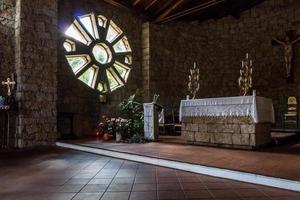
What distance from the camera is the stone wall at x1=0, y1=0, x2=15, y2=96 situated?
6.43m

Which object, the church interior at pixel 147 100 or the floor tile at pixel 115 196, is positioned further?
the church interior at pixel 147 100

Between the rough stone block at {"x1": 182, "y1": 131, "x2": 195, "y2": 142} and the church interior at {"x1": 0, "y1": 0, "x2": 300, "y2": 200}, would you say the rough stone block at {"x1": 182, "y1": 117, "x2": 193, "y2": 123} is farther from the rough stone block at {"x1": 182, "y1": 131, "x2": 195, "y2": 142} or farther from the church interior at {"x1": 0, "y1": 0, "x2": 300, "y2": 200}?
the rough stone block at {"x1": 182, "y1": 131, "x2": 195, "y2": 142}

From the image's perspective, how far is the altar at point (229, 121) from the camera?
4922mm

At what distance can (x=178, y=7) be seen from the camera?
9.34m

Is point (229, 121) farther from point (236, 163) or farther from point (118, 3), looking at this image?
point (118, 3)

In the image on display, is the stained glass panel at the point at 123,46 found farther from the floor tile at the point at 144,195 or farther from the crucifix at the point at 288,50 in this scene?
the floor tile at the point at 144,195

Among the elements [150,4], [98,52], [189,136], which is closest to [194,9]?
[150,4]

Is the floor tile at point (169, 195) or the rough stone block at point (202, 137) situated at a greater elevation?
the rough stone block at point (202, 137)

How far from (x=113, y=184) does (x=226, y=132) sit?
281cm

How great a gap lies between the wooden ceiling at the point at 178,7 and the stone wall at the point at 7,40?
2.98m

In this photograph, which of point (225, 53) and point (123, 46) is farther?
point (225, 53)

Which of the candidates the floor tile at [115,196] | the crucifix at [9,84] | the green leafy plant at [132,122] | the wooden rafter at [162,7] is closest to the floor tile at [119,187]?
the floor tile at [115,196]

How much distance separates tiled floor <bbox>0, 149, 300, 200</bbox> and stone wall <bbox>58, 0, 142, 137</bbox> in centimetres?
331

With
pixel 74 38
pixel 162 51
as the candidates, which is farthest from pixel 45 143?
pixel 162 51
